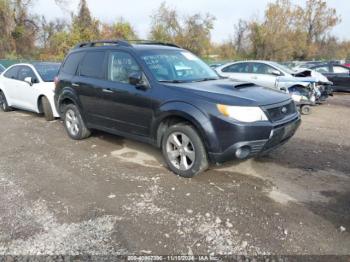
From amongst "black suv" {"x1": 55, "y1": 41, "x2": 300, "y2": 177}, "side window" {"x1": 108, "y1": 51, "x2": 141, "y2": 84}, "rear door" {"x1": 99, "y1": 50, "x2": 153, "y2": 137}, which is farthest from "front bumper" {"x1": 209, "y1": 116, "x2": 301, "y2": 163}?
"side window" {"x1": 108, "y1": 51, "x2": 141, "y2": 84}

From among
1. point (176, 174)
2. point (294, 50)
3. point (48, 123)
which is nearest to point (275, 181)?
point (176, 174)

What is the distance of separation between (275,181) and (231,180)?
0.60 m

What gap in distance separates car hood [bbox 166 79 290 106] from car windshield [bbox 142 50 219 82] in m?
0.31

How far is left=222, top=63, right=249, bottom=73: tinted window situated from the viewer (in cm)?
1138

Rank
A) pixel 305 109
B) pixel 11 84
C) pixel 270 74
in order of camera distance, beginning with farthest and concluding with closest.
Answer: pixel 270 74 < pixel 305 109 < pixel 11 84

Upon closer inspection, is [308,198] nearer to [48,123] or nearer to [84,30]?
[48,123]

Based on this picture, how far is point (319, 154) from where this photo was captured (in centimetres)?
550

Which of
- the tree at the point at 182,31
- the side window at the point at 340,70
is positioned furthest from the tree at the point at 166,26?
the side window at the point at 340,70

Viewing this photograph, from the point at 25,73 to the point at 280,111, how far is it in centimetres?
723

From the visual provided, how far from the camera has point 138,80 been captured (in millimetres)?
4590

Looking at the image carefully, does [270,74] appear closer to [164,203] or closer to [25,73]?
[25,73]

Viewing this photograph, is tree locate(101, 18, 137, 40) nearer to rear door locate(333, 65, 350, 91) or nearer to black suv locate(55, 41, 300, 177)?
rear door locate(333, 65, 350, 91)

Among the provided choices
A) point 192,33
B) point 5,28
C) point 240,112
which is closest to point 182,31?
point 192,33

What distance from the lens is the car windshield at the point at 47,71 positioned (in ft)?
27.1
